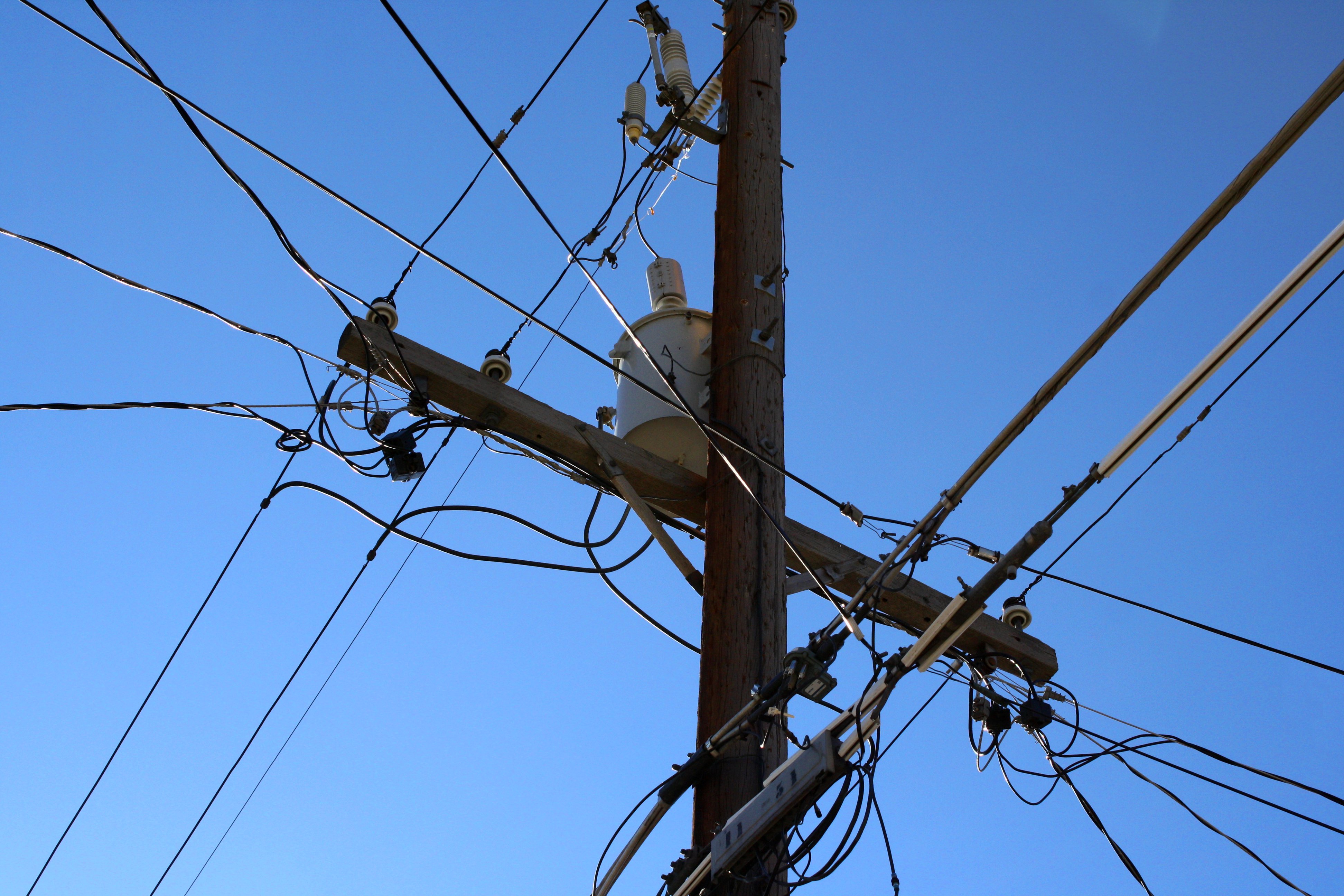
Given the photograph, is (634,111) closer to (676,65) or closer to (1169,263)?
(676,65)

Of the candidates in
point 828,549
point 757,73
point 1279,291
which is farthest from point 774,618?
point 757,73

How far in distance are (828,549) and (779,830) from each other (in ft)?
5.93

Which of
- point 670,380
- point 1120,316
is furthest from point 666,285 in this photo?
point 1120,316

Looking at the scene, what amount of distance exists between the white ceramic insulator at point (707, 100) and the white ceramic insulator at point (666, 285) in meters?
1.07

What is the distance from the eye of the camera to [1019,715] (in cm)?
470

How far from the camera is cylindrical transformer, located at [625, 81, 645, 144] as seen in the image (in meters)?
6.62

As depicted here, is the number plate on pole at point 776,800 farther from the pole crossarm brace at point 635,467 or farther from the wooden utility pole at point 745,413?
the pole crossarm brace at point 635,467

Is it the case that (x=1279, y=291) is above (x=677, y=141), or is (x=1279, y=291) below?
below

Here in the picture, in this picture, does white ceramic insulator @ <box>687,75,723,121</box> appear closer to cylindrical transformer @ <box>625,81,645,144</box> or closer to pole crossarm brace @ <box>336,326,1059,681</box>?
cylindrical transformer @ <box>625,81,645,144</box>

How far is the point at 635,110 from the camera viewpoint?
6.70 m

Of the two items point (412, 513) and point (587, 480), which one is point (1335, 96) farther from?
point (412, 513)

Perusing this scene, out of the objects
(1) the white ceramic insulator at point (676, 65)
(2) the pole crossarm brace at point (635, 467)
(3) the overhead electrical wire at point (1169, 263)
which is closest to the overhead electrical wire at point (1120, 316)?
(3) the overhead electrical wire at point (1169, 263)

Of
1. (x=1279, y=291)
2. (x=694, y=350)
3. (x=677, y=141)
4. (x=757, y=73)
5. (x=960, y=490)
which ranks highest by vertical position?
A: (x=677, y=141)

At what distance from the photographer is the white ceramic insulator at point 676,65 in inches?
256
